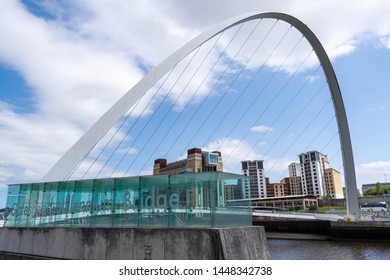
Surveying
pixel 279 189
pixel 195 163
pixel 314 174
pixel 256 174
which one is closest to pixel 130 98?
pixel 195 163

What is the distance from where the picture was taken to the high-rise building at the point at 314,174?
111 meters

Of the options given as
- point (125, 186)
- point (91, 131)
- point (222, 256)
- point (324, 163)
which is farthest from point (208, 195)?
point (324, 163)

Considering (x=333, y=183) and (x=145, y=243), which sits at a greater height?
(x=333, y=183)

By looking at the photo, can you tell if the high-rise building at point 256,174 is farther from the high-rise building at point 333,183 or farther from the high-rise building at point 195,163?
the high-rise building at point 195,163

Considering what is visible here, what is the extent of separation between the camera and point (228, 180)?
860 cm

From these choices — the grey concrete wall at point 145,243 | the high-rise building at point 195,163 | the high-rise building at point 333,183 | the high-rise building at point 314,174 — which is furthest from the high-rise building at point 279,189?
the grey concrete wall at point 145,243

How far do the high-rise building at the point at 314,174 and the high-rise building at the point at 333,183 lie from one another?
2.26m

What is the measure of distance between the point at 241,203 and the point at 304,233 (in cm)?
2909

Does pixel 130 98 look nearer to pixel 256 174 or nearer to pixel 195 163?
pixel 195 163

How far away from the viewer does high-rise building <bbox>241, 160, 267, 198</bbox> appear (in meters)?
126

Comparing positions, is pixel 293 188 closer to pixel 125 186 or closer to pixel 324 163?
pixel 324 163

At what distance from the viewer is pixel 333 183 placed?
107 m

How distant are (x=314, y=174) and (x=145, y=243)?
376 ft
